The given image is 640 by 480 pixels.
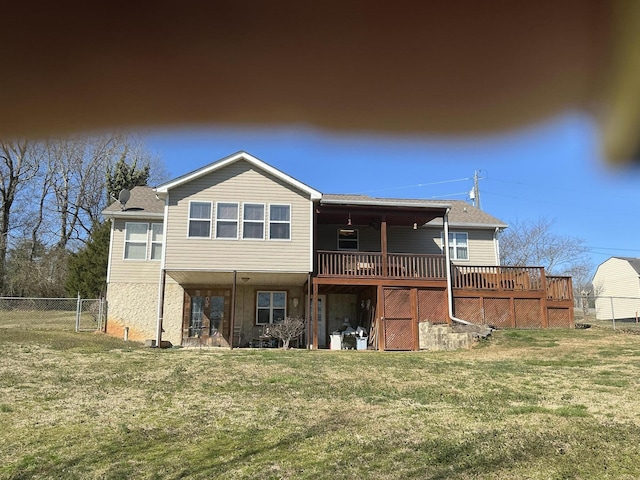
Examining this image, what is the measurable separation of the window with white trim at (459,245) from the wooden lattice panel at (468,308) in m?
3.50

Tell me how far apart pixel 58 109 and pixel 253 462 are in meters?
Answer: 4.93

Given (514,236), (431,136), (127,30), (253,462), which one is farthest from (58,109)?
(514,236)

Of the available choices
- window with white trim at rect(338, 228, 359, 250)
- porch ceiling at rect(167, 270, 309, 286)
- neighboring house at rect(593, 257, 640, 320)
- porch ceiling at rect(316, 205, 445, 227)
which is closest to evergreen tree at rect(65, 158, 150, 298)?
porch ceiling at rect(167, 270, 309, 286)

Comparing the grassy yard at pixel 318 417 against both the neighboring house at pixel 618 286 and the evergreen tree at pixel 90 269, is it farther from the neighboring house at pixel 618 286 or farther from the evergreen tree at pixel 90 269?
the neighboring house at pixel 618 286

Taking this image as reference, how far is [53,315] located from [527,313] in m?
18.6

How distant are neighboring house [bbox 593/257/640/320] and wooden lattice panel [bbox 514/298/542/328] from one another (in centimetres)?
1770

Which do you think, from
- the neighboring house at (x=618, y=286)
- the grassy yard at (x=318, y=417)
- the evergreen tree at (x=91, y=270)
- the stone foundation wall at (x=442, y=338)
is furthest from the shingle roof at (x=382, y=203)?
the neighboring house at (x=618, y=286)

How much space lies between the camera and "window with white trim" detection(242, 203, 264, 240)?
58.1 feet

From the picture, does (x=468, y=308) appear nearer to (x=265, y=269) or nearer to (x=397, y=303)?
(x=397, y=303)

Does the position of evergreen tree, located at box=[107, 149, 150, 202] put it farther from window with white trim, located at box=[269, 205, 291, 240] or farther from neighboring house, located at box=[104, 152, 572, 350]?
window with white trim, located at box=[269, 205, 291, 240]

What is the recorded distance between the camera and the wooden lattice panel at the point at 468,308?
61.2 ft

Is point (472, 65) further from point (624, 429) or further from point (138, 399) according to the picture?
point (138, 399)

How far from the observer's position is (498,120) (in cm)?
97

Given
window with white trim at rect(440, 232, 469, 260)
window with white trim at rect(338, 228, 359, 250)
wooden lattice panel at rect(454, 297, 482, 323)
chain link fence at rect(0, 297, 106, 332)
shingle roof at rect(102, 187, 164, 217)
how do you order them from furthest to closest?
window with white trim at rect(440, 232, 469, 260), window with white trim at rect(338, 228, 359, 250), chain link fence at rect(0, 297, 106, 332), shingle roof at rect(102, 187, 164, 217), wooden lattice panel at rect(454, 297, 482, 323)
